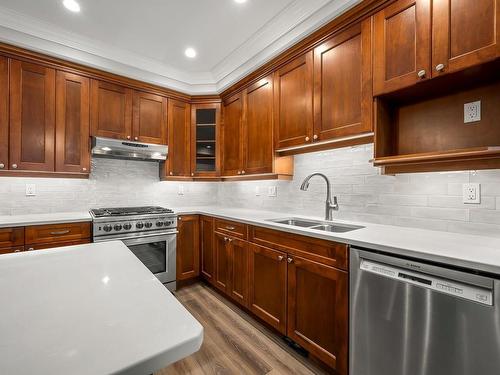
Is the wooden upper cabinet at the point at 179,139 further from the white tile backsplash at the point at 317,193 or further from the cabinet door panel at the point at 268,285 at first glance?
the cabinet door panel at the point at 268,285

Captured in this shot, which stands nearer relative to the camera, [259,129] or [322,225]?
[322,225]

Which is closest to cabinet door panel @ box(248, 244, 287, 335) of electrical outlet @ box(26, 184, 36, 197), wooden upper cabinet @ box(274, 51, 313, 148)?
wooden upper cabinet @ box(274, 51, 313, 148)

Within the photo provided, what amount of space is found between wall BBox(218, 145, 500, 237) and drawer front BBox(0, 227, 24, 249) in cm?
232

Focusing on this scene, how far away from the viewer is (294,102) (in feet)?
7.42

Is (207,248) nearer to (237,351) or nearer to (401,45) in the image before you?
(237,351)

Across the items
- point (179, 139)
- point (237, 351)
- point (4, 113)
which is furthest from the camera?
point (179, 139)

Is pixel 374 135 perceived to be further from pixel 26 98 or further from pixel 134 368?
pixel 26 98

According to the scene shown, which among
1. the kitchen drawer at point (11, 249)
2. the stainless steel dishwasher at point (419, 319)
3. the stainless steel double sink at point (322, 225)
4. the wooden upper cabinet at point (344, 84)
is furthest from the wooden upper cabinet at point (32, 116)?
the stainless steel dishwasher at point (419, 319)

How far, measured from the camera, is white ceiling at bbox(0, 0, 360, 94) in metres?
2.04

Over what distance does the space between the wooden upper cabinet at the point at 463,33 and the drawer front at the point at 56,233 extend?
2.93 m

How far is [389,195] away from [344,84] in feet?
2.92

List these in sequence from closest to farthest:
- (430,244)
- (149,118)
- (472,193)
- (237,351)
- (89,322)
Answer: (89,322)
(430,244)
(472,193)
(237,351)
(149,118)

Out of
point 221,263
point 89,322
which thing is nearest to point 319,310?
point 221,263

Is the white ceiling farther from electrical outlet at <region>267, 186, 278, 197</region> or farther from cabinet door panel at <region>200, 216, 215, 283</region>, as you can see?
cabinet door panel at <region>200, 216, 215, 283</region>
